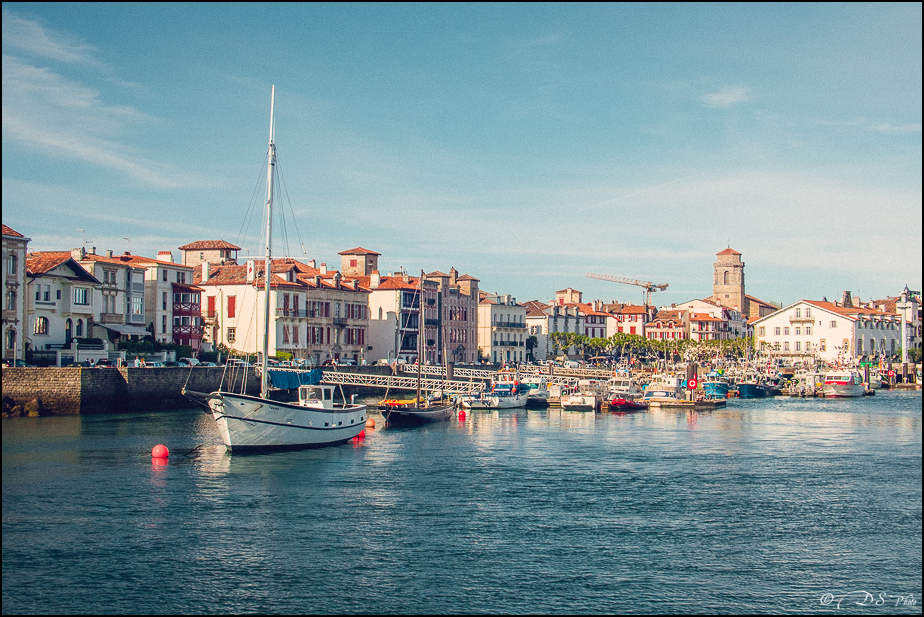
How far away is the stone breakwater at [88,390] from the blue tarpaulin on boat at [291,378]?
20.7 m

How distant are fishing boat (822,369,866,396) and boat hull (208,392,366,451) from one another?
71.4 m

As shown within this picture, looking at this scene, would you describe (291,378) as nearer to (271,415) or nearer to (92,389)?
(271,415)

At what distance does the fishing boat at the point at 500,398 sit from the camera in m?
79.8

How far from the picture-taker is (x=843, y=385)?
103750mm

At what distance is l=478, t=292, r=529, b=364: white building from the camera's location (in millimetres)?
136750

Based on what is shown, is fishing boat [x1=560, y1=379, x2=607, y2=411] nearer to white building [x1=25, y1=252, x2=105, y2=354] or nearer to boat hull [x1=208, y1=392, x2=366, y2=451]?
boat hull [x1=208, y1=392, x2=366, y2=451]

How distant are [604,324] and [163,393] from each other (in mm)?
110921

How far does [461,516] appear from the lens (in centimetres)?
3150

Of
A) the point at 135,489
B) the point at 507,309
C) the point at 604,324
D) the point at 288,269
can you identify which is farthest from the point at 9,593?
the point at 604,324

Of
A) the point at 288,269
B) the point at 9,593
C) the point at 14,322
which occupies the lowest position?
the point at 9,593

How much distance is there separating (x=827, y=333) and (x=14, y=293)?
Result: 11262cm

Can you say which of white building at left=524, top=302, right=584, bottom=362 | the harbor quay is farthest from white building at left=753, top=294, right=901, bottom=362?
the harbor quay

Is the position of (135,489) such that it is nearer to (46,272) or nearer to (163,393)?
(163,393)

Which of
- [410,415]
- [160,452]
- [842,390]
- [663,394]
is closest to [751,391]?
[842,390]
